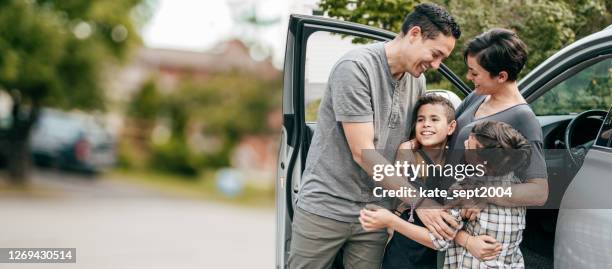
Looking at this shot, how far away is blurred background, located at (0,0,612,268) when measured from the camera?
3482 mm

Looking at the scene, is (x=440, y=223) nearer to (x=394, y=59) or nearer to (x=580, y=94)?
(x=394, y=59)

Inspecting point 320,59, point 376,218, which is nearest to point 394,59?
point 376,218

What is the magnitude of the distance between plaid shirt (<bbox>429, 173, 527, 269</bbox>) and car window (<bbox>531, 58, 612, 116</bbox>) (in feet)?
3.05

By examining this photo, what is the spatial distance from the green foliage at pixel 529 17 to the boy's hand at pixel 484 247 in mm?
1141

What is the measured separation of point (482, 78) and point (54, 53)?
32.5 feet

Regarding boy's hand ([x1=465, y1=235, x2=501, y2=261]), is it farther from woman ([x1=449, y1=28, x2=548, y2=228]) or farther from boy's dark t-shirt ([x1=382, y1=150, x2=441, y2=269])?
boy's dark t-shirt ([x1=382, y1=150, x2=441, y2=269])

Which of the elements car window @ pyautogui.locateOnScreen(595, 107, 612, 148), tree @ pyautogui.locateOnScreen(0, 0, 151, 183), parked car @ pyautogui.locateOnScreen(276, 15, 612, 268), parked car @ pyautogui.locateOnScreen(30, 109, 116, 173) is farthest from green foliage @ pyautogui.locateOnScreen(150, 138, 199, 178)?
car window @ pyautogui.locateOnScreen(595, 107, 612, 148)

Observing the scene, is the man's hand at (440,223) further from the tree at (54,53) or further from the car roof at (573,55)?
the tree at (54,53)

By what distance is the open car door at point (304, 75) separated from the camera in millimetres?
3016

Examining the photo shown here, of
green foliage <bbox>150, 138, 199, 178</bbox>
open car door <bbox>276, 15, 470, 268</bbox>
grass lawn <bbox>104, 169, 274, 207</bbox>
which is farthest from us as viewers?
green foliage <bbox>150, 138, 199, 178</bbox>

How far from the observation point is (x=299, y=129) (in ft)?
10.1

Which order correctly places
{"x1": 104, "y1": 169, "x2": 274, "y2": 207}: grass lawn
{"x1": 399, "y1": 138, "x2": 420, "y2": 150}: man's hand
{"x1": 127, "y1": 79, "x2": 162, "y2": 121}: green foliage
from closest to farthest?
{"x1": 399, "y1": 138, "x2": 420, "y2": 150}: man's hand → {"x1": 104, "y1": 169, "x2": 274, "y2": 207}: grass lawn → {"x1": 127, "y1": 79, "x2": 162, "y2": 121}: green foliage

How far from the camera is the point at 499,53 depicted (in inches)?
98.0

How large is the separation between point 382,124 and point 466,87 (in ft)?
2.39
